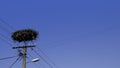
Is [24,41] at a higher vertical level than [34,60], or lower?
higher

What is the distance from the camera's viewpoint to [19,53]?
42.5m

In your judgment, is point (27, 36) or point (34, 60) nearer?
point (34, 60)

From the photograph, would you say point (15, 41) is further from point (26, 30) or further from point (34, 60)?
point (34, 60)

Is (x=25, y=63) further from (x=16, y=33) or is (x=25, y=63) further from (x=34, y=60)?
(x=16, y=33)

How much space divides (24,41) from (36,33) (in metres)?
1.63

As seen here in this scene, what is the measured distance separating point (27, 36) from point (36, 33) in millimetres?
981

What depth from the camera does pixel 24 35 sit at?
147ft

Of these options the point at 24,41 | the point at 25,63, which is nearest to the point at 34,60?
the point at 25,63

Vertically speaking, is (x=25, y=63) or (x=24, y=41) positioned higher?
(x=24, y=41)

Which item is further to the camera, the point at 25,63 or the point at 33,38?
the point at 33,38

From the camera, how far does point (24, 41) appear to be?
44344 millimetres

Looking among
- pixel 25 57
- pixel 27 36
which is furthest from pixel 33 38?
pixel 25 57

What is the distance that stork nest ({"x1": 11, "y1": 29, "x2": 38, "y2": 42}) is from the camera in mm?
44625

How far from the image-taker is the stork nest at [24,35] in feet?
146
